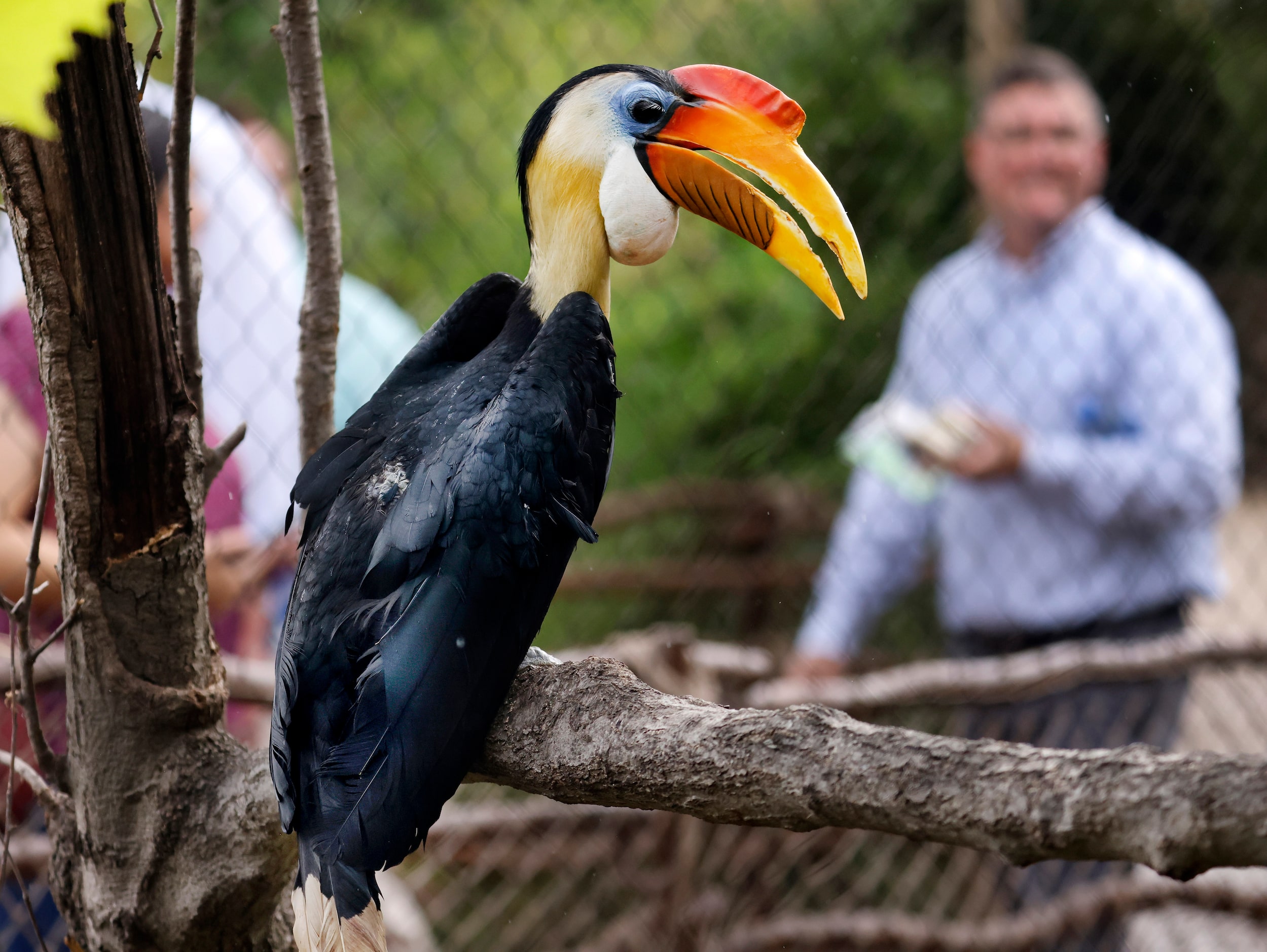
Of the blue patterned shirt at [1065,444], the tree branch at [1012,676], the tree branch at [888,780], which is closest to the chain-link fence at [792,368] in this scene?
the blue patterned shirt at [1065,444]

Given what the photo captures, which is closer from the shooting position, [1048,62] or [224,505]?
Answer: [224,505]

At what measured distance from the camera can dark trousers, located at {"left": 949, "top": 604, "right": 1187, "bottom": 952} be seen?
1.69 m

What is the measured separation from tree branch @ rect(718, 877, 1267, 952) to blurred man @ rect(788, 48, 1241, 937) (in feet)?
0.37

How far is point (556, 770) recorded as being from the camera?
63 centimetres

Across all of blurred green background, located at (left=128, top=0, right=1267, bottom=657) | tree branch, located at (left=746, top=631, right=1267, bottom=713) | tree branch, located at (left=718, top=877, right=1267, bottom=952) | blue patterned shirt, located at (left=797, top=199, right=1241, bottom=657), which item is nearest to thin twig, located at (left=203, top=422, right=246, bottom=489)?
tree branch, located at (left=746, top=631, right=1267, bottom=713)

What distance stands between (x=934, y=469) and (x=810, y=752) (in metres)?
1.34

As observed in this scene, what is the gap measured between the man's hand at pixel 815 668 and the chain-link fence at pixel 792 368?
5 centimetres

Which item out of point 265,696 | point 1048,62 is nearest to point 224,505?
point 265,696

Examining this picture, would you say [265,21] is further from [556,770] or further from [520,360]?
[556,770]

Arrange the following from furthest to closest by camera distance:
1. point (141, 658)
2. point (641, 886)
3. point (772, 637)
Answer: point (772, 637), point (641, 886), point (141, 658)

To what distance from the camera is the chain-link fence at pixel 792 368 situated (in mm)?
1583

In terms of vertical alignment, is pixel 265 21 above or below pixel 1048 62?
above

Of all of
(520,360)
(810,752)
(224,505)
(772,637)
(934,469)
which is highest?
(520,360)

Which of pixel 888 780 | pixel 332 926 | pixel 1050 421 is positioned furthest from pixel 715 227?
pixel 888 780
